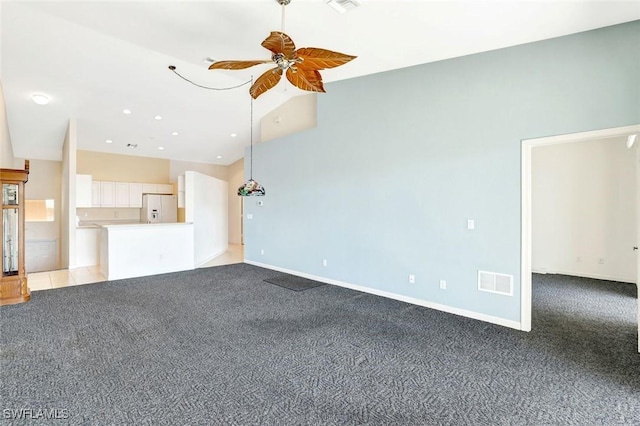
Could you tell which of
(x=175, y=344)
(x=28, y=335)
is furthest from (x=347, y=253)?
(x=28, y=335)

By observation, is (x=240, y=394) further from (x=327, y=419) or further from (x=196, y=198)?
(x=196, y=198)

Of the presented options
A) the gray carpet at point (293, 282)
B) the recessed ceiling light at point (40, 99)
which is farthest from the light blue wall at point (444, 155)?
the recessed ceiling light at point (40, 99)

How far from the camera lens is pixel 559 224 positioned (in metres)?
6.59

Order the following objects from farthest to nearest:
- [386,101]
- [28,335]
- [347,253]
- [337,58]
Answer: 1. [347,253]
2. [386,101]
3. [28,335]
4. [337,58]

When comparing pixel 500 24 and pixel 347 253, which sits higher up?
pixel 500 24

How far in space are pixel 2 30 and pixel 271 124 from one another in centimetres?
470

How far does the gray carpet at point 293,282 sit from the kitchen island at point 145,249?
2.39 meters

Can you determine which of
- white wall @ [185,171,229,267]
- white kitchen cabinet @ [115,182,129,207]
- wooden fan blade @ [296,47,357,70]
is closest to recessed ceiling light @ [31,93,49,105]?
white wall @ [185,171,229,267]

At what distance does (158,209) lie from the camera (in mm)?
9406

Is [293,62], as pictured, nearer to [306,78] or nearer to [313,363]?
[306,78]

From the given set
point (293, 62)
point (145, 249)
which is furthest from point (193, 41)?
point (145, 249)

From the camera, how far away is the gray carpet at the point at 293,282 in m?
5.65

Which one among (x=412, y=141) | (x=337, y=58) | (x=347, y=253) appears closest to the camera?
(x=337, y=58)

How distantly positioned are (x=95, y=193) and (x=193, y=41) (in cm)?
676
